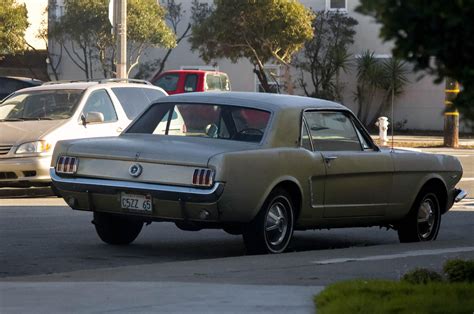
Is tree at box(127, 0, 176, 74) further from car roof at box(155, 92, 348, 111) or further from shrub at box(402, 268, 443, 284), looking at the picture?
shrub at box(402, 268, 443, 284)

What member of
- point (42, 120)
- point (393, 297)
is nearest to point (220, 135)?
point (393, 297)

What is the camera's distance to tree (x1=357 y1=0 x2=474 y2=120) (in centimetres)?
518

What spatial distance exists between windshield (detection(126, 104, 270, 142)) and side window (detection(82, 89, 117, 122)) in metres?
5.47

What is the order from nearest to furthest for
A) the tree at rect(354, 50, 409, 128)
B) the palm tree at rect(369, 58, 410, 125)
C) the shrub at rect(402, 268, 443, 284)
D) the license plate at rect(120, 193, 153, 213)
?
the shrub at rect(402, 268, 443, 284) < the license plate at rect(120, 193, 153, 213) < the palm tree at rect(369, 58, 410, 125) < the tree at rect(354, 50, 409, 128)

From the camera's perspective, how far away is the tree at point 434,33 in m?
5.18

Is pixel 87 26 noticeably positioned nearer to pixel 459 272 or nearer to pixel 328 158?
pixel 328 158

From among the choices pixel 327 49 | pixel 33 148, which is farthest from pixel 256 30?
pixel 33 148

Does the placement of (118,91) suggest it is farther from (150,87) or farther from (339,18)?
(339,18)

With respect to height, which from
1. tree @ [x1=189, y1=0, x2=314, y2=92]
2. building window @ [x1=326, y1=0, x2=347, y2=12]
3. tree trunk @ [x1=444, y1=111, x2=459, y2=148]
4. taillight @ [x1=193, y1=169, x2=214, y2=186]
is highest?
building window @ [x1=326, y1=0, x2=347, y2=12]

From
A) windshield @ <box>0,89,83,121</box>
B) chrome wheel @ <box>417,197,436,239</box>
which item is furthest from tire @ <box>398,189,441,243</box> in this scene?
windshield @ <box>0,89,83,121</box>

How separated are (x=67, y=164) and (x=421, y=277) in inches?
165

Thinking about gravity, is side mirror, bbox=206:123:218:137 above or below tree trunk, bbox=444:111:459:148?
above

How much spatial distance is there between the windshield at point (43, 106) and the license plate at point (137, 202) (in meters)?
6.51

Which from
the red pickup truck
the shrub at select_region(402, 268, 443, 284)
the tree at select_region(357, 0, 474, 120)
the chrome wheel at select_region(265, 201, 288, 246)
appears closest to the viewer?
the tree at select_region(357, 0, 474, 120)
